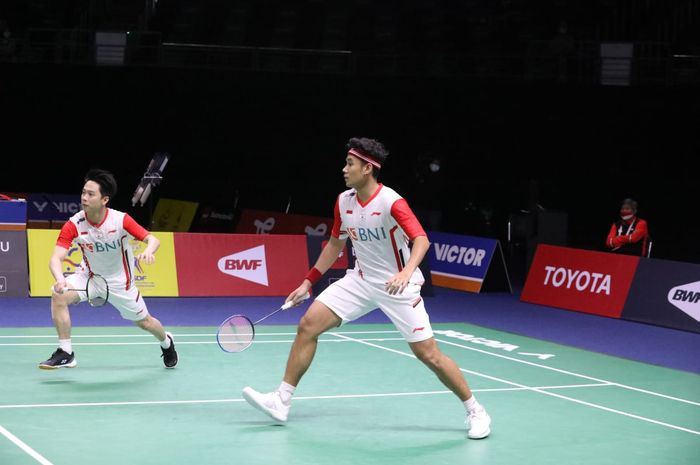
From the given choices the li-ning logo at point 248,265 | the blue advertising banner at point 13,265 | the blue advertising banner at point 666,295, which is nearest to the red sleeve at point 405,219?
the blue advertising banner at point 666,295

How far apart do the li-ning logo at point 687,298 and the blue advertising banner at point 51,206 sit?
514 inches

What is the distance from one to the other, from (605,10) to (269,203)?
8904 mm

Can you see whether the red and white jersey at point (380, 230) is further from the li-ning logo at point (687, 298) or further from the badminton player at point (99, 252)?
the li-ning logo at point (687, 298)

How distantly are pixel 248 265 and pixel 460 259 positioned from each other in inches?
140

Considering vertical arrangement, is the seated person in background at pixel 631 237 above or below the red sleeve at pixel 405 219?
below

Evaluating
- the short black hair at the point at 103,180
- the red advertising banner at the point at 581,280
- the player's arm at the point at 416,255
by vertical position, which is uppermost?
the short black hair at the point at 103,180

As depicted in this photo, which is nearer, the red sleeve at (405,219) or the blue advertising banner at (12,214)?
the red sleeve at (405,219)

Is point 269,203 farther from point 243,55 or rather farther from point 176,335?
point 176,335

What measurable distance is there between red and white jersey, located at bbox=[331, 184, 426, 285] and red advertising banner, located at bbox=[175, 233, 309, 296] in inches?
306

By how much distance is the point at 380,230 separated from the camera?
7.36 metres

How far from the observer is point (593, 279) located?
14.9m

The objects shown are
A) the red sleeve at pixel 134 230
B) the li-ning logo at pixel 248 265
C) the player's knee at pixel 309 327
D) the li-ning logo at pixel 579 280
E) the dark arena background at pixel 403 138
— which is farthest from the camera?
the li-ning logo at pixel 248 265

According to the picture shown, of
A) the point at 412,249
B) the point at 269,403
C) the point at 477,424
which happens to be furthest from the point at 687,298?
the point at 269,403

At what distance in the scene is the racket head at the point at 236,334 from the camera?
809cm
